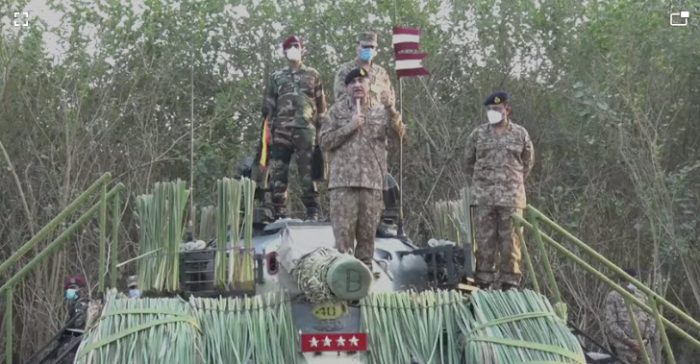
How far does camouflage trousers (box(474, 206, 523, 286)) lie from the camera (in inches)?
459

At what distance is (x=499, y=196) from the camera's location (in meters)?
11.7

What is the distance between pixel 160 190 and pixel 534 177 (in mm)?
15519

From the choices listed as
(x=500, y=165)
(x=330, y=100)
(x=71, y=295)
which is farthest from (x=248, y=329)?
(x=330, y=100)

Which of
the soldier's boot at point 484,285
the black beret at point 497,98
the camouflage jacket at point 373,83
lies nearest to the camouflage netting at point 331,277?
the soldier's boot at point 484,285

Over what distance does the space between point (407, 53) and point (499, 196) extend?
5.83 ft

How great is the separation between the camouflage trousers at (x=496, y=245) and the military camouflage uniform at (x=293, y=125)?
6.43ft

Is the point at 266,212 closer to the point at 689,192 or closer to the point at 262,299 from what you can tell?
the point at 262,299

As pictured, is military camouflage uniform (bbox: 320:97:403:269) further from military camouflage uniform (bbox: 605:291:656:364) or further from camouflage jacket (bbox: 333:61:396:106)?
military camouflage uniform (bbox: 605:291:656:364)

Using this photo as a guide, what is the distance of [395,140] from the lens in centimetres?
1138

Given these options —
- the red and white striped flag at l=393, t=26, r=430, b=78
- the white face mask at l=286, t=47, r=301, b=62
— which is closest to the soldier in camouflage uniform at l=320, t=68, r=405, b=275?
the red and white striped flag at l=393, t=26, r=430, b=78

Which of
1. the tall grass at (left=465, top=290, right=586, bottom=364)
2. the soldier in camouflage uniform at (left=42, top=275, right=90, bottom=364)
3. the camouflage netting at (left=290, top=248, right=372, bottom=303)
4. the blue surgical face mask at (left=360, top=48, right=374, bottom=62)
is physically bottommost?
the soldier in camouflage uniform at (left=42, top=275, right=90, bottom=364)

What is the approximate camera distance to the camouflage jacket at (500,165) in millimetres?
11773

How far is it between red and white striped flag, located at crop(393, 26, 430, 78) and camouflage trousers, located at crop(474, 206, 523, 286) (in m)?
1.56

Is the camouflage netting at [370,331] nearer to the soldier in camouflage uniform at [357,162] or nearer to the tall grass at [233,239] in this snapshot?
the tall grass at [233,239]
